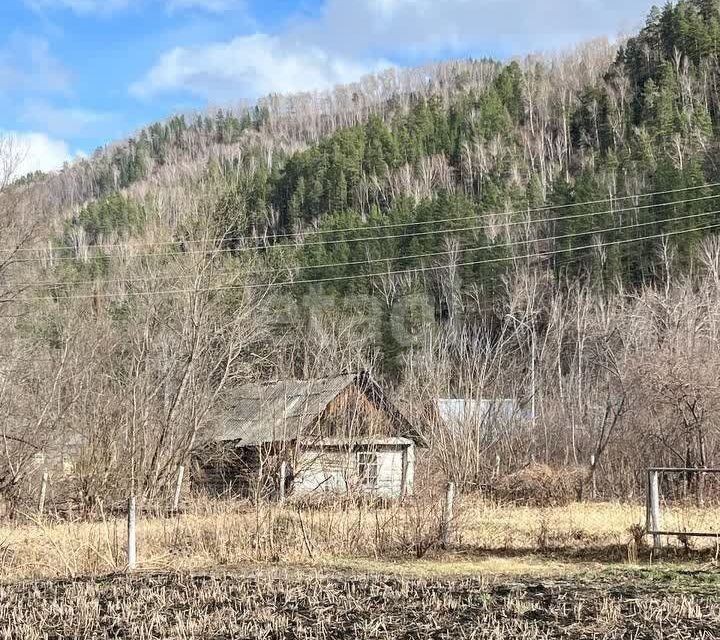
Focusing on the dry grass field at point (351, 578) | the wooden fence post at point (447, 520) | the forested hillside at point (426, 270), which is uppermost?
the forested hillside at point (426, 270)

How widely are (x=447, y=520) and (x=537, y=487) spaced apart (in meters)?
12.8

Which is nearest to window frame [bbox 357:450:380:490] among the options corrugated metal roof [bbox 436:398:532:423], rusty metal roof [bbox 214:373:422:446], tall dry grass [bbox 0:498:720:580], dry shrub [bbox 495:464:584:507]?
tall dry grass [bbox 0:498:720:580]

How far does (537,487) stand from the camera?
27141mm

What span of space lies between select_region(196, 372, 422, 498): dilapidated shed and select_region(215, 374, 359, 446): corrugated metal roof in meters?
0.03

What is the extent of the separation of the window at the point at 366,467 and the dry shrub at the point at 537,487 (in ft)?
31.5

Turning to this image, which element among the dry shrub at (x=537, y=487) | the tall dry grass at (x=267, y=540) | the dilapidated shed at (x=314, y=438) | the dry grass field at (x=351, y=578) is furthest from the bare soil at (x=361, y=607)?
the dry shrub at (x=537, y=487)

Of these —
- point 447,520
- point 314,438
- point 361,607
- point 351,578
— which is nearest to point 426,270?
point 314,438

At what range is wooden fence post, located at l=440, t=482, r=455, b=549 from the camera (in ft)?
49.8

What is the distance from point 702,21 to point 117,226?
6031cm

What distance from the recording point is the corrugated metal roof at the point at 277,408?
2048 cm

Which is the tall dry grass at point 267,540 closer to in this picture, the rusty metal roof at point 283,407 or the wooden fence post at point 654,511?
the wooden fence post at point 654,511

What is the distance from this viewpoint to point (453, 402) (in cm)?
2505

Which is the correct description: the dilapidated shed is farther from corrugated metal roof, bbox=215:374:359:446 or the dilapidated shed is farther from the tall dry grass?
the tall dry grass

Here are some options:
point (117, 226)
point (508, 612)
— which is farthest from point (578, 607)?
point (117, 226)
